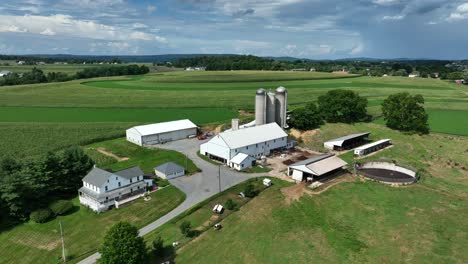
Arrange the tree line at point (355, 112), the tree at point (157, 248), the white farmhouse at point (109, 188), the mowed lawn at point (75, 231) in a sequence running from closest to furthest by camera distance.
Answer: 1. the tree at point (157, 248)
2. the mowed lawn at point (75, 231)
3. the white farmhouse at point (109, 188)
4. the tree line at point (355, 112)

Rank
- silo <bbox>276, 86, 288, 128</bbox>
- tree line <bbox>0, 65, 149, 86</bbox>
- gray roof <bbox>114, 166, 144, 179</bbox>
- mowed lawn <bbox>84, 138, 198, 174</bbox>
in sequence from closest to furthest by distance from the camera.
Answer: gray roof <bbox>114, 166, 144, 179</bbox>, mowed lawn <bbox>84, 138, 198, 174</bbox>, silo <bbox>276, 86, 288, 128</bbox>, tree line <bbox>0, 65, 149, 86</bbox>

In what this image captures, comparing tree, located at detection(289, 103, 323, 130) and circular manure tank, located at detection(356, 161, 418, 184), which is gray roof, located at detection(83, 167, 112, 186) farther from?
tree, located at detection(289, 103, 323, 130)

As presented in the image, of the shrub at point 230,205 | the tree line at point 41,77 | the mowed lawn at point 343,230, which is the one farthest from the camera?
the tree line at point 41,77

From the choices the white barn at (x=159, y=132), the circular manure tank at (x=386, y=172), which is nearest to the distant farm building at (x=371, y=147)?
the circular manure tank at (x=386, y=172)

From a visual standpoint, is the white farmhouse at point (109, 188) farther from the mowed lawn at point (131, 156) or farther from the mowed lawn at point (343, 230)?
the mowed lawn at point (343, 230)

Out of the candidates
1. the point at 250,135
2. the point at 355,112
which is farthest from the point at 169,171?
the point at 355,112

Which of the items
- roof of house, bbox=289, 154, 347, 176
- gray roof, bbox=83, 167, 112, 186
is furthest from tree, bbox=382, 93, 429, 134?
gray roof, bbox=83, 167, 112, 186

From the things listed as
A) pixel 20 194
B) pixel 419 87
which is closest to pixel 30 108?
pixel 20 194
